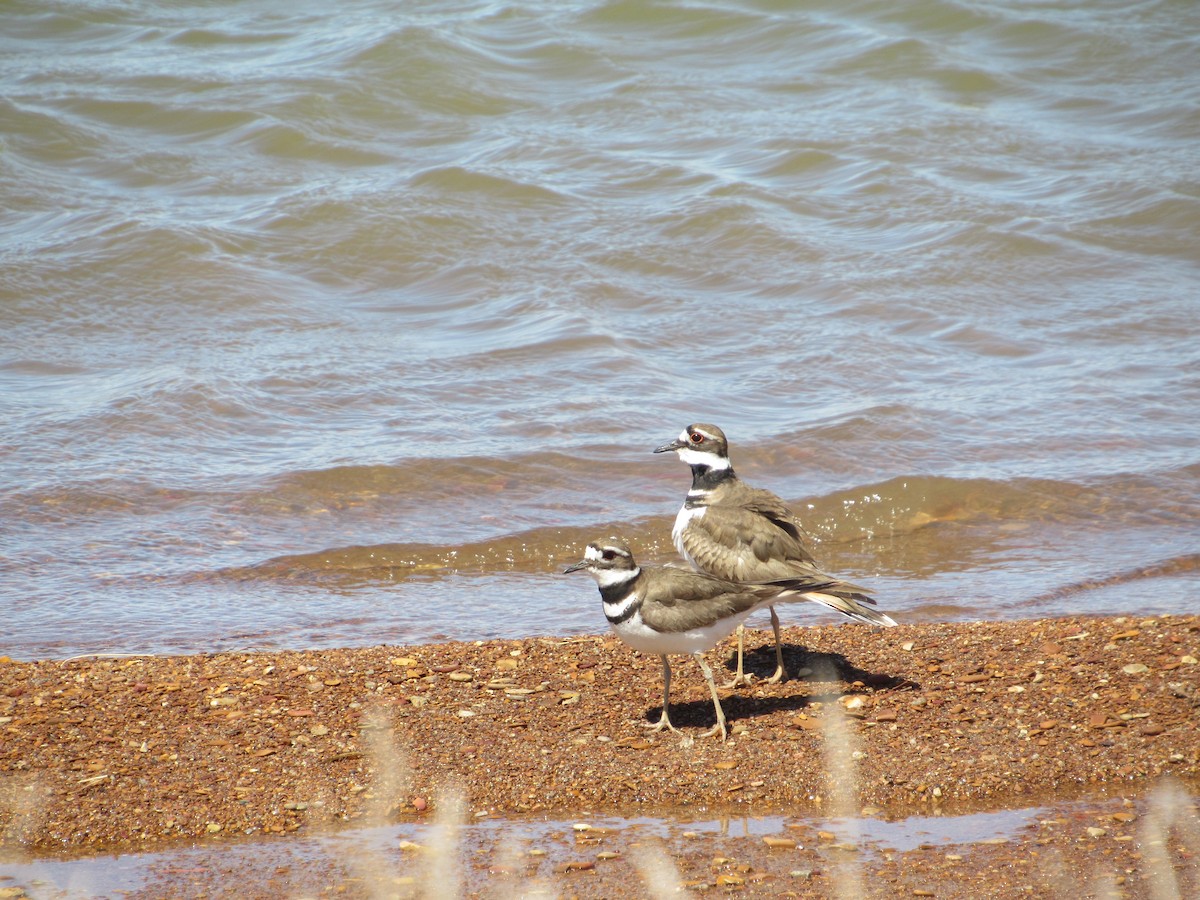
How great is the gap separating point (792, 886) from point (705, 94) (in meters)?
16.3

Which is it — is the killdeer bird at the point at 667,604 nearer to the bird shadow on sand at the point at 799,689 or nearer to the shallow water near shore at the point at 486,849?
the bird shadow on sand at the point at 799,689

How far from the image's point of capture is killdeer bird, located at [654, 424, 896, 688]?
5.98m

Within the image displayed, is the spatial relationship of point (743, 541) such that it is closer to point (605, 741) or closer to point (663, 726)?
point (663, 726)

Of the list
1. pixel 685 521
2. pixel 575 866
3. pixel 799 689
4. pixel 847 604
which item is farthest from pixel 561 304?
pixel 575 866

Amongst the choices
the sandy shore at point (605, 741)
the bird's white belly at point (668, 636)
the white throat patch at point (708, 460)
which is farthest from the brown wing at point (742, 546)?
the bird's white belly at point (668, 636)

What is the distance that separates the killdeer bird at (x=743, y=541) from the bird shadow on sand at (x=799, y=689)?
0.09 metres

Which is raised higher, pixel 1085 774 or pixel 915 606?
pixel 1085 774

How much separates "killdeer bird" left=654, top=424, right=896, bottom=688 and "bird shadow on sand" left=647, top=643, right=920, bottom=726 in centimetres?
9

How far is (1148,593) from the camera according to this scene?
312 inches

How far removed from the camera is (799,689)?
630 centimetres

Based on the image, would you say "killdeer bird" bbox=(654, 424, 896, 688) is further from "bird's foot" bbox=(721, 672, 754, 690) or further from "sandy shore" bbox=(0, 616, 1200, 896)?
"sandy shore" bbox=(0, 616, 1200, 896)

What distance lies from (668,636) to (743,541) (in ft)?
3.42

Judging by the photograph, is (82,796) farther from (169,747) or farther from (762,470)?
(762,470)

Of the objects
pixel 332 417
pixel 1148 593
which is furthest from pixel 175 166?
pixel 1148 593
